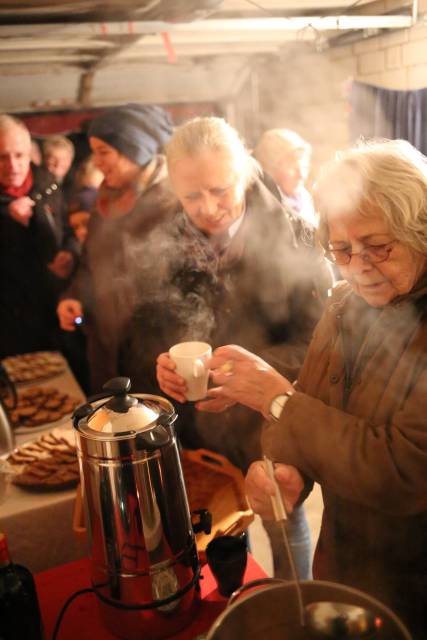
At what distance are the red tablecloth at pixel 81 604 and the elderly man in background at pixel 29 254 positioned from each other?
5.97 feet

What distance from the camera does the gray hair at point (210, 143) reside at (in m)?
1.33

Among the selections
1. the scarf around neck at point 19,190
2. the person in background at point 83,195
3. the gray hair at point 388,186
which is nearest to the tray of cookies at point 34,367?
the person in background at point 83,195

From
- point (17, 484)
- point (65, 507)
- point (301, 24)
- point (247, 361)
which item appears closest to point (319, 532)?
point (247, 361)

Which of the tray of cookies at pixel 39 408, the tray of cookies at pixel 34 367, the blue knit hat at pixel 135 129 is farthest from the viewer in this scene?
the tray of cookies at pixel 34 367

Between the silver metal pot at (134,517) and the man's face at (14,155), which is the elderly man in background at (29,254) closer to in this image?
the man's face at (14,155)

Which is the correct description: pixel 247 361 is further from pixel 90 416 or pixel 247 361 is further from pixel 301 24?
pixel 301 24

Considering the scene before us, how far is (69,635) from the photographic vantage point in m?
1.03

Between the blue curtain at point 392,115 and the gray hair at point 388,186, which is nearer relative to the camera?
the gray hair at point 388,186

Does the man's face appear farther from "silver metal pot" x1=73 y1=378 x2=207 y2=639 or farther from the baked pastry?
"silver metal pot" x1=73 y1=378 x2=207 y2=639

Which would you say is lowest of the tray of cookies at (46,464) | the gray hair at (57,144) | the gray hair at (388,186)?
the tray of cookies at (46,464)

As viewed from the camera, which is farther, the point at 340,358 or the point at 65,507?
the point at 65,507

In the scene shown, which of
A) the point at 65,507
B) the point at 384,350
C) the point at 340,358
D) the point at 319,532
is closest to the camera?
the point at 384,350

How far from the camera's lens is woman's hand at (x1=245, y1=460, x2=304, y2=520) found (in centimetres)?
115

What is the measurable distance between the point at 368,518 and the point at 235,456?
0.62m
